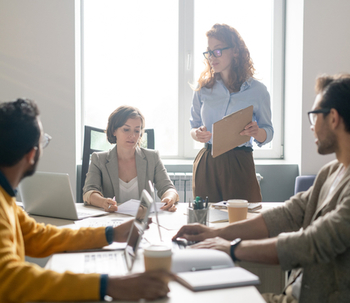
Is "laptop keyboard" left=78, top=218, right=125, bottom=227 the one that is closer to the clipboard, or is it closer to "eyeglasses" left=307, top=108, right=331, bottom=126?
the clipboard

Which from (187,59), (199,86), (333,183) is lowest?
(333,183)

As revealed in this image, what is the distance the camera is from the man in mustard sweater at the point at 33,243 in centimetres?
79

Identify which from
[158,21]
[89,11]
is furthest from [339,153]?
[89,11]

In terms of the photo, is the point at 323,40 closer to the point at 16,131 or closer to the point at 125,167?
the point at 125,167

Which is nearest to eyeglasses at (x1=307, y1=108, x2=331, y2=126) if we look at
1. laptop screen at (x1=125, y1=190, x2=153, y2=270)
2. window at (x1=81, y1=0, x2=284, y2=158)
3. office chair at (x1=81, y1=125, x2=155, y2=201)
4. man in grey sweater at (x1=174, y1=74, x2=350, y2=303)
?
man in grey sweater at (x1=174, y1=74, x2=350, y2=303)

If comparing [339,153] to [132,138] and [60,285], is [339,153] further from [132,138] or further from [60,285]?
[132,138]

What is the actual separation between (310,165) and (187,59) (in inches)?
61.6

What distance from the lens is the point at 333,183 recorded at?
1.21 meters

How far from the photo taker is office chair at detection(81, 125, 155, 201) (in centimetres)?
250

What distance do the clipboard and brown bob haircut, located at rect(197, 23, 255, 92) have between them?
0.35m

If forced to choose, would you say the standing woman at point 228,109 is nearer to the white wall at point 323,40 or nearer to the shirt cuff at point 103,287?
the white wall at point 323,40

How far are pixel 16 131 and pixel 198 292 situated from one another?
626 mm

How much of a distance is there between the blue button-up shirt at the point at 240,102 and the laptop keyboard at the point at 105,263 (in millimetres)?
1251

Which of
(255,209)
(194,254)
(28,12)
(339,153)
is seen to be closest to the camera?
(194,254)
